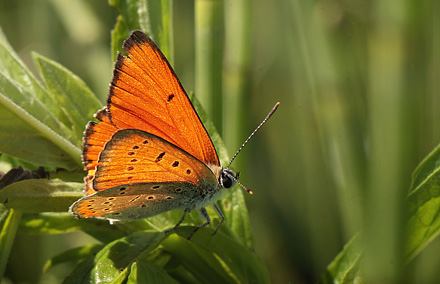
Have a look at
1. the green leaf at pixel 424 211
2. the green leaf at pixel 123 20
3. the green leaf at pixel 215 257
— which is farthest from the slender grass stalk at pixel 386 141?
the green leaf at pixel 123 20

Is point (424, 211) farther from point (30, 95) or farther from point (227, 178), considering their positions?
point (30, 95)

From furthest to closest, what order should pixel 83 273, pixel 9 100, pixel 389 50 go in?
pixel 9 100 → pixel 83 273 → pixel 389 50

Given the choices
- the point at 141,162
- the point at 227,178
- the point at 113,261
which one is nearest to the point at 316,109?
the point at 227,178

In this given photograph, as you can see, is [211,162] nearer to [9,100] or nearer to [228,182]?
[228,182]

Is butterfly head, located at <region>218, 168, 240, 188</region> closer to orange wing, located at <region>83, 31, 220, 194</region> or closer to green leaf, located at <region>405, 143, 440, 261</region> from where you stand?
orange wing, located at <region>83, 31, 220, 194</region>

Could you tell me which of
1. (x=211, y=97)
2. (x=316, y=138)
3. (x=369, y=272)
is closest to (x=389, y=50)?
(x=369, y=272)

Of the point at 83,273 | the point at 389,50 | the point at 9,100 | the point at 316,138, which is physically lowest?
the point at 83,273

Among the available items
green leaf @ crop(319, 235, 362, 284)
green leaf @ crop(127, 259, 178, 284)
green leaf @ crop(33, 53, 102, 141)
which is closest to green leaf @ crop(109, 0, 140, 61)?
green leaf @ crop(33, 53, 102, 141)

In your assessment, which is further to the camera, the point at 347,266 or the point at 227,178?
the point at 227,178
